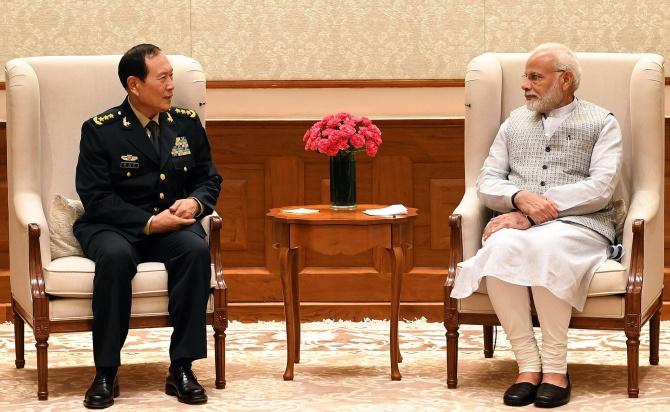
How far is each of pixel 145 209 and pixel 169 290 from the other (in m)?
0.41

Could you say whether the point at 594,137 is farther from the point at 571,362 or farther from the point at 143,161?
the point at 143,161

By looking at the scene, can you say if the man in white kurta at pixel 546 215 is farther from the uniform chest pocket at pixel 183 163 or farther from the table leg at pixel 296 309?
the uniform chest pocket at pixel 183 163

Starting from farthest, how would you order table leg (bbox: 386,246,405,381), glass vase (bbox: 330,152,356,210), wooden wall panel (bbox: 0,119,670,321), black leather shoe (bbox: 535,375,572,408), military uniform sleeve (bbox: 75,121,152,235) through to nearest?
wooden wall panel (bbox: 0,119,670,321), glass vase (bbox: 330,152,356,210), table leg (bbox: 386,246,405,381), military uniform sleeve (bbox: 75,121,152,235), black leather shoe (bbox: 535,375,572,408)

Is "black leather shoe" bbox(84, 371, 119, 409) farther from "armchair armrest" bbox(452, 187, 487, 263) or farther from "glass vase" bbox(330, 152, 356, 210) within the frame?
"armchair armrest" bbox(452, 187, 487, 263)

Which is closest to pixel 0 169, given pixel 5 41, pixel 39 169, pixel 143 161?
pixel 5 41

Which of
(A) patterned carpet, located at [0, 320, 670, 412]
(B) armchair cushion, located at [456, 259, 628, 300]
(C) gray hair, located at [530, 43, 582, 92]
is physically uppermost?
(C) gray hair, located at [530, 43, 582, 92]

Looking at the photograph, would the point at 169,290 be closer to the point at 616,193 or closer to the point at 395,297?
the point at 395,297

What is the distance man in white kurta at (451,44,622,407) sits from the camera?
4.33 metres

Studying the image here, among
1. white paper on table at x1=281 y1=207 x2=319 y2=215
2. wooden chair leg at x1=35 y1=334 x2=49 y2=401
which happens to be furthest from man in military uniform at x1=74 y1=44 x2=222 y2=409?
white paper on table at x1=281 y1=207 x2=319 y2=215

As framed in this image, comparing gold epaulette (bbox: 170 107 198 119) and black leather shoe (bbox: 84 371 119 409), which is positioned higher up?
gold epaulette (bbox: 170 107 198 119)

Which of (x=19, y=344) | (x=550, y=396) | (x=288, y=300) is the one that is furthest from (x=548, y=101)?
(x=19, y=344)

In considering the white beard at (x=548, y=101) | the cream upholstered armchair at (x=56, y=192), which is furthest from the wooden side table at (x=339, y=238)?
the white beard at (x=548, y=101)

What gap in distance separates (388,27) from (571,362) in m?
2.08

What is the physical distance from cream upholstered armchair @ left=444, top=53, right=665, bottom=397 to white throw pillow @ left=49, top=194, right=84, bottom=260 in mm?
1475
